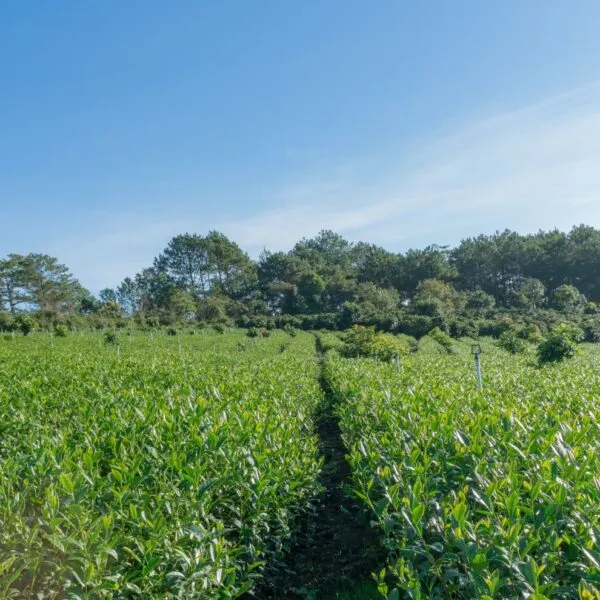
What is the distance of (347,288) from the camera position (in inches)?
2188

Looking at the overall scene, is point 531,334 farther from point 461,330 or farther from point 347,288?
point 347,288

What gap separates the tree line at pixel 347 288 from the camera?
41.8 meters

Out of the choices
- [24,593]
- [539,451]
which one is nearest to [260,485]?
[24,593]

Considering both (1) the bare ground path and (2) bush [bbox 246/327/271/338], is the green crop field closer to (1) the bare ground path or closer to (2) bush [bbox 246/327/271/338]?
(1) the bare ground path

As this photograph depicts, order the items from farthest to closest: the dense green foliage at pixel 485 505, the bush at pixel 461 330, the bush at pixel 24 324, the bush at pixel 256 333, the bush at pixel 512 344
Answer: the bush at pixel 461 330
the bush at pixel 256 333
the bush at pixel 24 324
the bush at pixel 512 344
the dense green foliage at pixel 485 505

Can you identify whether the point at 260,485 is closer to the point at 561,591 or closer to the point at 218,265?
the point at 561,591

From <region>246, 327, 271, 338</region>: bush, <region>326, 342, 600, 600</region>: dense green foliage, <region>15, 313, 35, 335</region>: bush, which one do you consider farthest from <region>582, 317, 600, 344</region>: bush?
<region>15, 313, 35, 335</region>: bush

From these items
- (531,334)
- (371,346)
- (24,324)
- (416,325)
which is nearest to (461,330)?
(416,325)

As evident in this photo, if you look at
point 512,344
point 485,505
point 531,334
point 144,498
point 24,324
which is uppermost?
point 24,324

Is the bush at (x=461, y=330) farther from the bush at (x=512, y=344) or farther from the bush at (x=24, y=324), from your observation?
the bush at (x=24, y=324)

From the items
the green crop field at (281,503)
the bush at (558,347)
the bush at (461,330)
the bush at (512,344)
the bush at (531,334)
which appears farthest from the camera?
the bush at (461,330)

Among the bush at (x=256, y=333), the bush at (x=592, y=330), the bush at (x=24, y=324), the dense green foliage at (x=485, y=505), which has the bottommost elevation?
the bush at (x=592, y=330)

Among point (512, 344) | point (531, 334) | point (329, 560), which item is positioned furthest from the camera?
point (531, 334)

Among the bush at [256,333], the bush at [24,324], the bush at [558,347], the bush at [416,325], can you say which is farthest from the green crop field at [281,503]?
the bush at [416,325]
